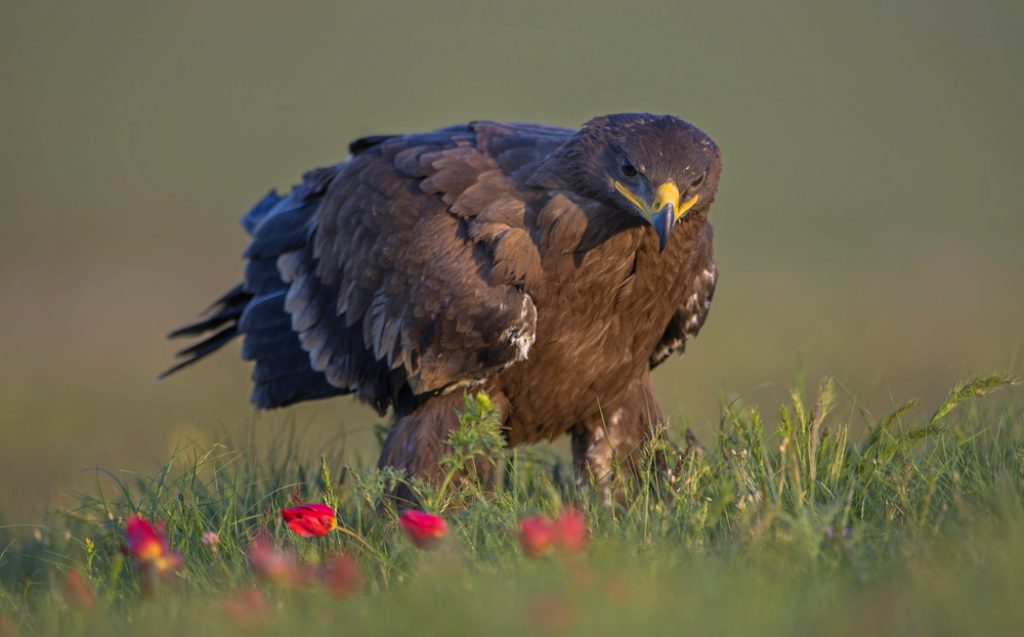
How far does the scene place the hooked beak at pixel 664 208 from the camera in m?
5.30

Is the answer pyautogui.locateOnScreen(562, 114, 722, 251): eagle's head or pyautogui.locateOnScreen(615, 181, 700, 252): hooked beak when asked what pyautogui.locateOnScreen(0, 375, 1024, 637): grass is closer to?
pyautogui.locateOnScreen(615, 181, 700, 252): hooked beak

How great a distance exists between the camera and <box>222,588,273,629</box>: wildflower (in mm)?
3617

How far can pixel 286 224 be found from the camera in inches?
290

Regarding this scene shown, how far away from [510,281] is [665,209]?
2.65 ft

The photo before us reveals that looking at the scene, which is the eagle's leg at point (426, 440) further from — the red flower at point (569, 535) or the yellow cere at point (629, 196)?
the red flower at point (569, 535)

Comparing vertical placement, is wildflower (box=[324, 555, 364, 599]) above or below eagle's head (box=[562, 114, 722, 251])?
below

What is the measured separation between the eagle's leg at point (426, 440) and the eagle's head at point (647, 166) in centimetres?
103

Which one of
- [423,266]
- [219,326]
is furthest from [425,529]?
[219,326]

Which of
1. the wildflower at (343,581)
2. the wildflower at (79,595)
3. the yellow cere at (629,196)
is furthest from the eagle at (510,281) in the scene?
the wildflower at (79,595)

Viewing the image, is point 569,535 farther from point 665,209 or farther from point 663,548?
point 665,209

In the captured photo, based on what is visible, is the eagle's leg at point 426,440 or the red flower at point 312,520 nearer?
the red flower at point 312,520

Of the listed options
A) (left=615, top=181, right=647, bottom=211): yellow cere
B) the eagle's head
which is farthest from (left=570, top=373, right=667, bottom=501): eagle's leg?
(left=615, top=181, right=647, bottom=211): yellow cere

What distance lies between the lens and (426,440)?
20.1 ft

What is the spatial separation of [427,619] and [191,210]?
2332 centimetres
